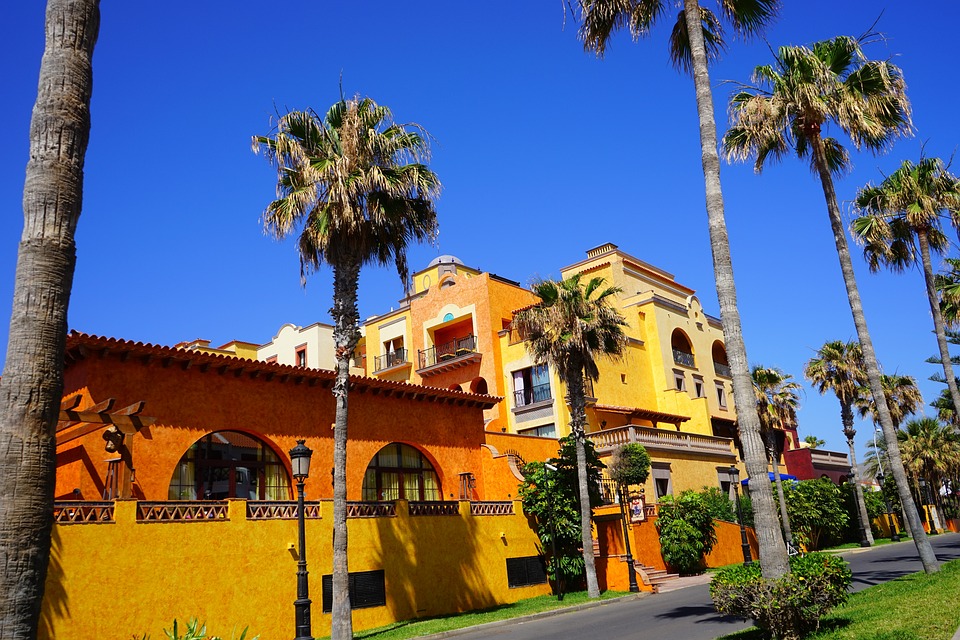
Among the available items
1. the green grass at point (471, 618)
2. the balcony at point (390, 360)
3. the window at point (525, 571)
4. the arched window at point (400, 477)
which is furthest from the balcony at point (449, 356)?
the green grass at point (471, 618)

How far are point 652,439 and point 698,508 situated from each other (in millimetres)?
4349

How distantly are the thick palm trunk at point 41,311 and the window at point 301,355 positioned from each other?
153 ft

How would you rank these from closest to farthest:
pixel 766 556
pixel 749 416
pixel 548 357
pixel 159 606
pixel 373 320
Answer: pixel 766 556 < pixel 749 416 < pixel 159 606 < pixel 548 357 < pixel 373 320

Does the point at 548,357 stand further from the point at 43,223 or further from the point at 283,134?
the point at 43,223

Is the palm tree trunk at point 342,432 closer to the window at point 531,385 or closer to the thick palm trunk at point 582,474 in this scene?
the thick palm trunk at point 582,474

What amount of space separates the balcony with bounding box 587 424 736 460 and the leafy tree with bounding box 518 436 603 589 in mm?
5694

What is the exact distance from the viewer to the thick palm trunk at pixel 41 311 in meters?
5.07

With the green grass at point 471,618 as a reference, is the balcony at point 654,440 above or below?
above

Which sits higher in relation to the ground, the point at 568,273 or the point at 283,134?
the point at 568,273

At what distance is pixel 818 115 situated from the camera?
19.4 meters

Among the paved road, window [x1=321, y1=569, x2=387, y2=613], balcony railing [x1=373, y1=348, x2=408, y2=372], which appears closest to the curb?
the paved road

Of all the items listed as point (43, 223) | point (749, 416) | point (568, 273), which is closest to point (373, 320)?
point (568, 273)

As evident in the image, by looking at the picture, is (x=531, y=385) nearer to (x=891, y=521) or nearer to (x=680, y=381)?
(x=680, y=381)

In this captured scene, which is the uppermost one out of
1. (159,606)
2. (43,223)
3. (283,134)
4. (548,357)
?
(283,134)
